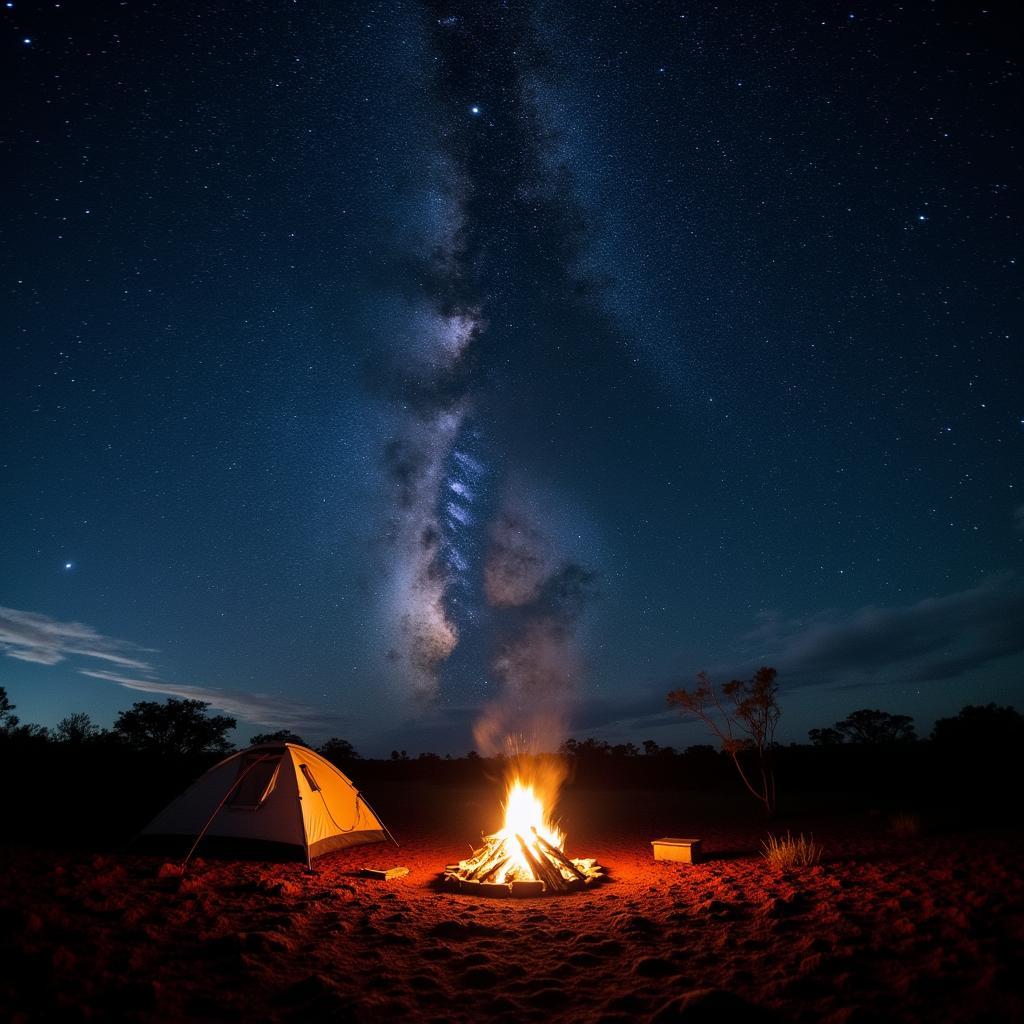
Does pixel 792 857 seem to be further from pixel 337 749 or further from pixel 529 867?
pixel 337 749

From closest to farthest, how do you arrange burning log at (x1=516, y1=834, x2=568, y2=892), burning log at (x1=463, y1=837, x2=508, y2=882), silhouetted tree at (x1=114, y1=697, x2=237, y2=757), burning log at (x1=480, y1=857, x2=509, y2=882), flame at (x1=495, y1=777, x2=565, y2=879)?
1. burning log at (x1=516, y1=834, x2=568, y2=892)
2. burning log at (x1=480, y1=857, x2=509, y2=882)
3. burning log at (x1=463, y1=837, x2=508, y2=882)
4. flame at (x1=495, y1=777, x2=565, y2=879)
5. silhouetted tree at (x1=114, y1=697, x2=237, y2=757)

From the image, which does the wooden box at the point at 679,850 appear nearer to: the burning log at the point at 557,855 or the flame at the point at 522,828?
the flame at the point at 522,828

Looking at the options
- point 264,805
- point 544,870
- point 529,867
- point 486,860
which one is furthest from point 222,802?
point 544,870

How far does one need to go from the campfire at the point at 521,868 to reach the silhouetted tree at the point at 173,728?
36483mm

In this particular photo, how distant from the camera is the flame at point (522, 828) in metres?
9.52

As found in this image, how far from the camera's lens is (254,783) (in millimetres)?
11023

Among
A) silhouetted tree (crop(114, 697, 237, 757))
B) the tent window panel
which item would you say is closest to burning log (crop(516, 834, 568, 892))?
the tent window panel

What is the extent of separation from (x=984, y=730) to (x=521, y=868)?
26.1m

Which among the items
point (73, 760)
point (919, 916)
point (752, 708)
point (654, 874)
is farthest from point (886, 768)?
point (73, 760)

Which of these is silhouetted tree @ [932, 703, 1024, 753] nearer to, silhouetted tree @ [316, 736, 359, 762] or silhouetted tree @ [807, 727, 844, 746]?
silhouetted tree @ [807, 727, 844, 746]

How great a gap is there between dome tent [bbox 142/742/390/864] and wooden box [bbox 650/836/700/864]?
5.57 metres

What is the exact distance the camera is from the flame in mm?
9516

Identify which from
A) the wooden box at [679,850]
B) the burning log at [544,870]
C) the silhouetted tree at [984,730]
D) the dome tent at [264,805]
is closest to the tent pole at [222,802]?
the dome tent at [264,805]

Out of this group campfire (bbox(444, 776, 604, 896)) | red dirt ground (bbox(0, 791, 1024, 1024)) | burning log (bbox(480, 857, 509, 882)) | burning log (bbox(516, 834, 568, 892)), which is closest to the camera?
red dirt ground (bbox(0, 791, 1024, 1024))
